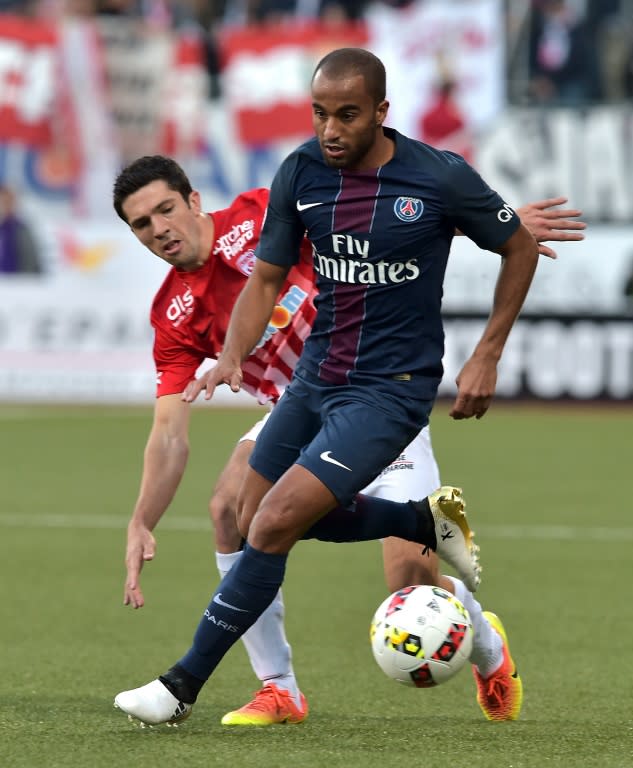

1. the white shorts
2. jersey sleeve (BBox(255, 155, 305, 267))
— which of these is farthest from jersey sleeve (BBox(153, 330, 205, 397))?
jersey sleeve (BBox(255, 155, 305, 267))

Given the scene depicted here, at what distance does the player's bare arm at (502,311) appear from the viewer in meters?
5.14

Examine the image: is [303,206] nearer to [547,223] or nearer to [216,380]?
[216,380]

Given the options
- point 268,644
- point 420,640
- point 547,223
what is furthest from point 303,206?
point 268,644

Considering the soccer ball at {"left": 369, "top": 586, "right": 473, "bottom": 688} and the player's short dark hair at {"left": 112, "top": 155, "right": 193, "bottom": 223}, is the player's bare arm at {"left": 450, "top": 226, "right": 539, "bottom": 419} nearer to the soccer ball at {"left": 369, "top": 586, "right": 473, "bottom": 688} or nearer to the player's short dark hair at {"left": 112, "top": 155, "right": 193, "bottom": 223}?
the soccer ball at {"left": 369, "top": 586, "right": 473, "bottom": 688}

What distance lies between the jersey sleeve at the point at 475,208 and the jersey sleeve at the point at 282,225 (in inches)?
21.0

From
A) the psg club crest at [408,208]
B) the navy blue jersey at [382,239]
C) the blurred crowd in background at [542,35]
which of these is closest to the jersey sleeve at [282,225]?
the navy blue jersey at [382,239]

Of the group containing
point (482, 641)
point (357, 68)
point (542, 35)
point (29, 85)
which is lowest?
point (482, 641)

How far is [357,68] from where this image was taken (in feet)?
16.2

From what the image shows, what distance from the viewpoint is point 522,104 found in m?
20.4

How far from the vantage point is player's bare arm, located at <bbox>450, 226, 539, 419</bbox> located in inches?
202

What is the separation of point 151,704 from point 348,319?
4.66 ft

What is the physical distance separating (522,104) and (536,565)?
11.8 meters

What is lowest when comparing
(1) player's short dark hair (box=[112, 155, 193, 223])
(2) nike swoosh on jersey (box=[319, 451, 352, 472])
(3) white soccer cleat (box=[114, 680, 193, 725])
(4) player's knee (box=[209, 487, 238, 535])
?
(3) white soccer cleat (box=[114, 680, 193, 725])

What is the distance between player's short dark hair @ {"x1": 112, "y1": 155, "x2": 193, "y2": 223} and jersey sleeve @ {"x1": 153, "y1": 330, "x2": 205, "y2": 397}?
0.52 meters
